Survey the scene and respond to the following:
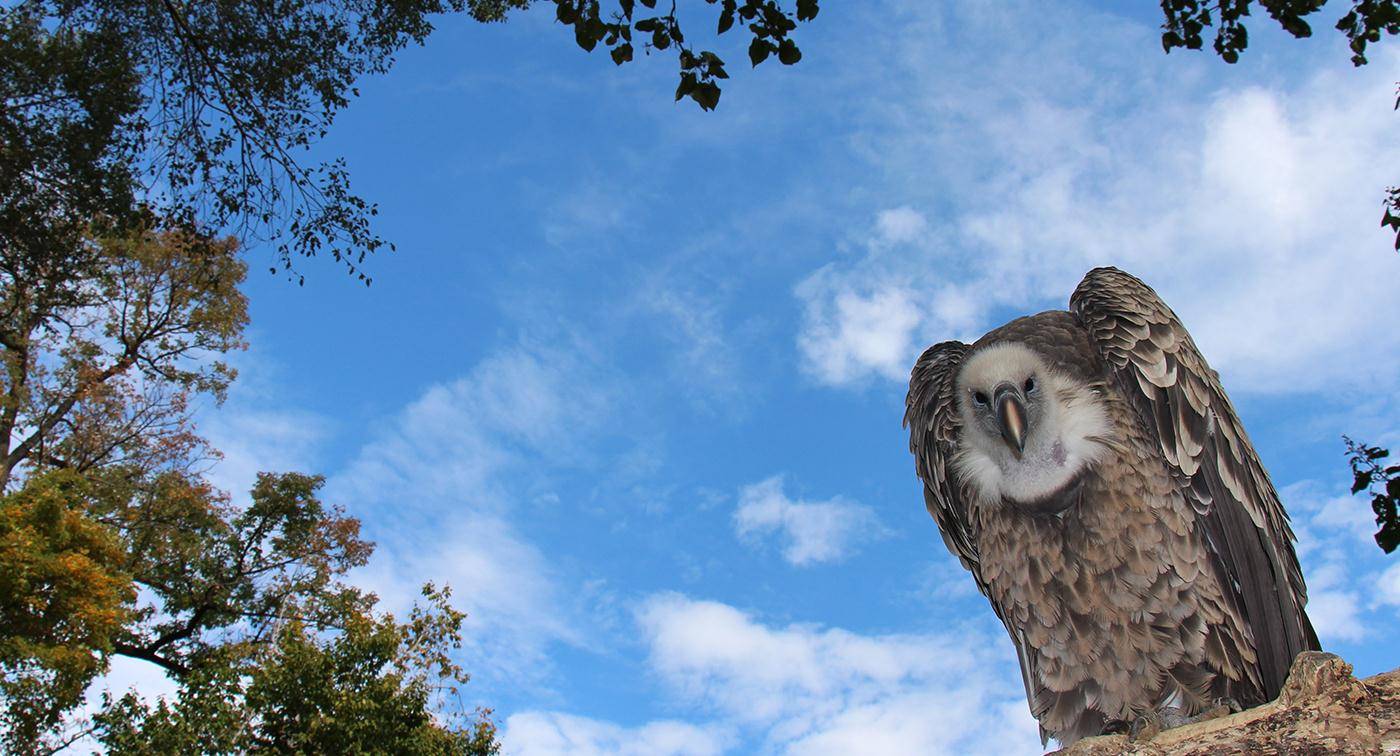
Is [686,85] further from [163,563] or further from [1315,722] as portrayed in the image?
[163,563]

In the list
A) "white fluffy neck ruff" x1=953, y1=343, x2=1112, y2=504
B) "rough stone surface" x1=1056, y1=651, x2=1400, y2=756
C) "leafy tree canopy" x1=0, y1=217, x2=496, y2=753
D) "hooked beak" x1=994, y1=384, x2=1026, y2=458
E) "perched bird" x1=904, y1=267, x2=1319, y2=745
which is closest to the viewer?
"rough stone surface" x1=1056, y1=651, x2=1400, y2=756

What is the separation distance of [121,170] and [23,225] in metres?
1.40

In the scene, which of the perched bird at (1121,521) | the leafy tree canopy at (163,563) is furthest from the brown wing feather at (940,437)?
the leafy tree canopy at (163,563)

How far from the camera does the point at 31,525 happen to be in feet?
44.0

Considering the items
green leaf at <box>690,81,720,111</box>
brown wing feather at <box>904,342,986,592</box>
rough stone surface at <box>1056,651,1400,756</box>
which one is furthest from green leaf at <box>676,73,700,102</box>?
rough stone surface at <box>1056,651,1400,756</box>

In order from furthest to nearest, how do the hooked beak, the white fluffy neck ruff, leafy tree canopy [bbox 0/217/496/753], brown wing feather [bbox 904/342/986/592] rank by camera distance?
leafy tree canopy [bbox 0/217/496/753] < brown wing feather [bbox 904/342/986/592] < the hooked beak < the white fluffy neck ruff

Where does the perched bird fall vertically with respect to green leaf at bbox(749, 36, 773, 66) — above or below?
below

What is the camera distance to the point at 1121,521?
345 centimetres

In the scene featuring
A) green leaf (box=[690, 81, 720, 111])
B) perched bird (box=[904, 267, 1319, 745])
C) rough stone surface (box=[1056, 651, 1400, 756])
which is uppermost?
green leaf (box=[690, 81, 720, 111])

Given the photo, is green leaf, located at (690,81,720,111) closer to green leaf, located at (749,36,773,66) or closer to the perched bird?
green leaf, located at (749,36,773,66)

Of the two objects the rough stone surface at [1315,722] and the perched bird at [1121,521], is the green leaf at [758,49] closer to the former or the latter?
the perched bird at [1121,521]

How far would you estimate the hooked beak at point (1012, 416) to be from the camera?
12.0 feet

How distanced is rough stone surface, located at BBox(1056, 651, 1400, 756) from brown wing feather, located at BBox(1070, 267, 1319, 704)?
1259 mm

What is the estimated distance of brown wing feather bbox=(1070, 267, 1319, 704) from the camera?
3467mm
